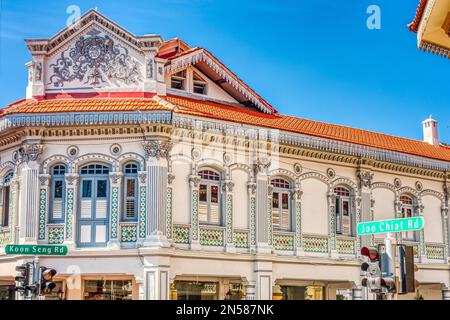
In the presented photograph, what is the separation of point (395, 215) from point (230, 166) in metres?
7.17

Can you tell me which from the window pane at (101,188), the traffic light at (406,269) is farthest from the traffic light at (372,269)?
the window pane at (101,188)

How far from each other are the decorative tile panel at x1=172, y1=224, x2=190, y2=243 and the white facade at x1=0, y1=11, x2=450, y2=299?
3cm

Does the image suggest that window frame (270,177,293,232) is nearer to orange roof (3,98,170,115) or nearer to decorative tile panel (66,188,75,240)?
orange roof (3,98,170,115)

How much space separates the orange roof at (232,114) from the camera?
885 inches

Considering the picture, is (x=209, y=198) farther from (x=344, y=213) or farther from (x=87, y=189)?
(x=344, y=213)

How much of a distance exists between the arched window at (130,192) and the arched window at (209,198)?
1985mm

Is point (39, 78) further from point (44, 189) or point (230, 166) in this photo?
point (230, 166)

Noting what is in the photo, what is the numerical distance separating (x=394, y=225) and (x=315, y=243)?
11.3 m

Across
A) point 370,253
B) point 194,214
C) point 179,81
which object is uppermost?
point 179,81

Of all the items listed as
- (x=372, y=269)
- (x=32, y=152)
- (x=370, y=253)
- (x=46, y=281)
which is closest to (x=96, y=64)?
(x=32, y=152)

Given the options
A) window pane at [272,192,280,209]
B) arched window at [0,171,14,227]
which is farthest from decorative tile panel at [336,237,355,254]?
arched window at [0,171,14,227]

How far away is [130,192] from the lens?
22.5 m

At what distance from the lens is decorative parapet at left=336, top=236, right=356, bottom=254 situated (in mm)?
26156
